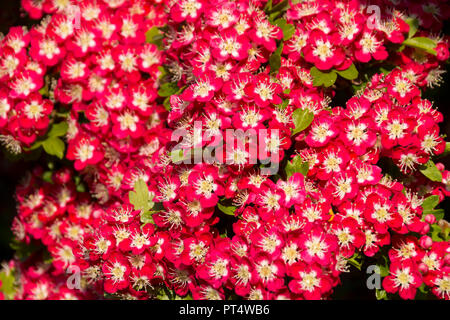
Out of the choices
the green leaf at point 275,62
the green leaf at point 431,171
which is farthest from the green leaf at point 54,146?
the green leaf at point 431,171

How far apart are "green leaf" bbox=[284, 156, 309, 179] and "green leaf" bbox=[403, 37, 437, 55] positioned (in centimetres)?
85

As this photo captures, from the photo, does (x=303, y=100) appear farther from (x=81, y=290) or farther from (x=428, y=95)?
(x=81, y=290)

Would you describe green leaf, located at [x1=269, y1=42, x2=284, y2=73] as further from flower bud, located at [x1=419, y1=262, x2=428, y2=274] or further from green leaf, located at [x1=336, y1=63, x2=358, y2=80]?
flower bud, located at [x1=419, y1=262, x2=428, y2=274]

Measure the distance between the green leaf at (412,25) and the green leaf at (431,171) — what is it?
25.1 inches

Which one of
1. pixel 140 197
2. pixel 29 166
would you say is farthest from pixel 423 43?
pixel 29 166

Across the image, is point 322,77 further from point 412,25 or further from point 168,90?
point 168,90

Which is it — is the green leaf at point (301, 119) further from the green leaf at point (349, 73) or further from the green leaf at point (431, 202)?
the green leaf at point (431, 202)

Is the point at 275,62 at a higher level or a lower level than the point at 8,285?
higher

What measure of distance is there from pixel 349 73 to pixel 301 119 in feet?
1.21

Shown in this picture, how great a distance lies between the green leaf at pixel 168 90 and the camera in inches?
100

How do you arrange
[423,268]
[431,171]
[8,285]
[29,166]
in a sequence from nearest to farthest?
[423,268], [431,171], [8,285], [29,166]

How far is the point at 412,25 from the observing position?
250 cm
